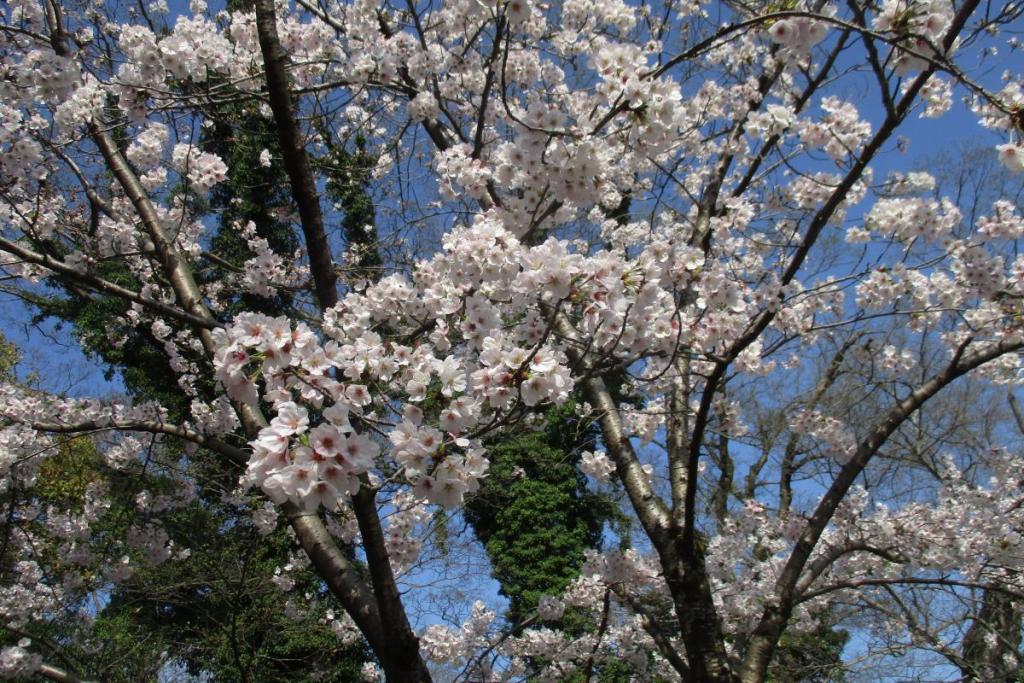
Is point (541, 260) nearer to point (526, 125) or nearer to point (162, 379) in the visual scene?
point (526, 125)

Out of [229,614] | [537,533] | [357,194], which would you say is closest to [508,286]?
[357,194]

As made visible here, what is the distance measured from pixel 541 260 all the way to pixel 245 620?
736 centimetres

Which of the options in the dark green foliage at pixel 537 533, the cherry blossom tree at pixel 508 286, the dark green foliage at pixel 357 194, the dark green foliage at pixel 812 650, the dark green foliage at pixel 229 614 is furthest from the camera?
the dark green foliage at pixel 537 533

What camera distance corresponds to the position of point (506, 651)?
6312 millimetres

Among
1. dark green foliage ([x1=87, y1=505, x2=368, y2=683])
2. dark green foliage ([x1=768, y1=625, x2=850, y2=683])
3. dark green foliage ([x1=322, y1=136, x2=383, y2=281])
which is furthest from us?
dark green foliage ([x1=768, y1=625, x2=850, y2=683])

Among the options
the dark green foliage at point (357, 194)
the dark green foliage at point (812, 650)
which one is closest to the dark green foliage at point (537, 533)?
the dark green foliage at point (812, 650)

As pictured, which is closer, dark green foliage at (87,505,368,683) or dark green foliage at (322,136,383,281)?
dark green foliage at (322,136,383,281)

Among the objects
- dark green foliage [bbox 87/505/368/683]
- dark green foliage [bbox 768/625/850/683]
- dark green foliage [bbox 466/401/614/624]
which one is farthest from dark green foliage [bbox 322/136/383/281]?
dark green foliage [bbox 768/625/850/683]

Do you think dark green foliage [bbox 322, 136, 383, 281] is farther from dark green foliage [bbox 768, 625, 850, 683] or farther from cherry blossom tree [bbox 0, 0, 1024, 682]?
dark green foliage [bbox 768, 625, 850, 683]

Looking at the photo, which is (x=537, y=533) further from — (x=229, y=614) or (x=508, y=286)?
(x=508, y=286)

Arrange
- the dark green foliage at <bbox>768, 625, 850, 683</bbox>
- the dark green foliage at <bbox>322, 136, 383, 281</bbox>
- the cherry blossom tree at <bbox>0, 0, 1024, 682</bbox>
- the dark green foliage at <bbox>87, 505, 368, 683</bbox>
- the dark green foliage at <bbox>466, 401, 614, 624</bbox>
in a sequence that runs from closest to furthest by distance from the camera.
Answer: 1. the cherry blossom tree at <bbox>0, 0, 1024, 682</bbox>
2. the dark green foliage at <bbox>322, 136, 383, 281</bbox>
3. the dark green foliage at <bbox>87, 505, 368, 683</bbox>
4. the dark green foliage at <bbox>768, 625, 850, 683</bbox>
5. the dark green foliage at <bbox>466, 401, 614, 624</bbox>

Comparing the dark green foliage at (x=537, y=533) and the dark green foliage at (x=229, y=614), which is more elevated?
the dark green foliage at (x=537, y=533)

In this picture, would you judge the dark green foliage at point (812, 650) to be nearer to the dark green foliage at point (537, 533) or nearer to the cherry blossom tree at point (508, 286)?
the cherry blossom tree at point (508, 286)

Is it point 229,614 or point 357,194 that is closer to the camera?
point 357,194
